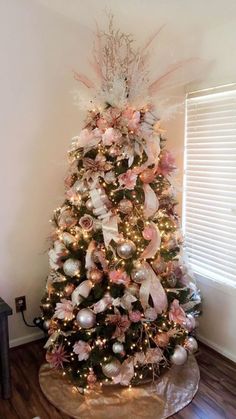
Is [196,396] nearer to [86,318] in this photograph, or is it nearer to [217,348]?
[217,348]

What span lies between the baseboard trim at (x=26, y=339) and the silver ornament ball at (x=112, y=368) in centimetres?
81

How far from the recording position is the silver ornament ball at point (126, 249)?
176 cm

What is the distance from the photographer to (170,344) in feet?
6.48

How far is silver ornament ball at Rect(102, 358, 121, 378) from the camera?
181 centimetres

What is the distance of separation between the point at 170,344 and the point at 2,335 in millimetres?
1004

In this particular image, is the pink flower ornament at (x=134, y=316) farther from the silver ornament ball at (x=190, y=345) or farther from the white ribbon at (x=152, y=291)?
the silver ornament ball at (x=190, y=345)

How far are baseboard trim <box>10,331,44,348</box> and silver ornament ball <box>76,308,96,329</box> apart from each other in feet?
2.67

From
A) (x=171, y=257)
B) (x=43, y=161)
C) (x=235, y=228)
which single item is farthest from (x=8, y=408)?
(x=235, y=228)

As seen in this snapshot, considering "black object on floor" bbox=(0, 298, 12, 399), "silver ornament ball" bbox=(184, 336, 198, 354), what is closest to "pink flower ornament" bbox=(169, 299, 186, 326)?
"silver ornament ball" bbox=(184, 336, 198, 354)

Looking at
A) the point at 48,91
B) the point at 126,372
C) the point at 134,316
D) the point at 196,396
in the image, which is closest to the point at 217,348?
the point at 196,396

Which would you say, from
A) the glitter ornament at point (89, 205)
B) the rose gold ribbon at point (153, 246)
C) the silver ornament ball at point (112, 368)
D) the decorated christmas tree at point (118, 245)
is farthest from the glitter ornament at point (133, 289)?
the glitter ornament at point (89, 205)

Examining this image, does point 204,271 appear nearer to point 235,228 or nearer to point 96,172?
point 235,228

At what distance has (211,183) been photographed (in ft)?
7.74

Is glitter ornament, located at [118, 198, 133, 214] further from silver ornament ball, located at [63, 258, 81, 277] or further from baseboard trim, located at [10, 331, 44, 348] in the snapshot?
baseboard trim, located at [10, 331, 44, 348]
